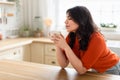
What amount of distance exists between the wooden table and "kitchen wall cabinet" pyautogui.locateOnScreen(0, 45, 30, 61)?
3.75 ft

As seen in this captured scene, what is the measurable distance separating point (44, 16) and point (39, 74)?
2467 millimetres

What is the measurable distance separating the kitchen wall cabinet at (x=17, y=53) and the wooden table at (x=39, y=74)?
114 cm

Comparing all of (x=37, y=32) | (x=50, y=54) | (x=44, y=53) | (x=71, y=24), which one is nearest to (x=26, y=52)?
(x=44, y=53)

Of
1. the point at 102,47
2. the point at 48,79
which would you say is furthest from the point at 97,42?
the point at 48,79

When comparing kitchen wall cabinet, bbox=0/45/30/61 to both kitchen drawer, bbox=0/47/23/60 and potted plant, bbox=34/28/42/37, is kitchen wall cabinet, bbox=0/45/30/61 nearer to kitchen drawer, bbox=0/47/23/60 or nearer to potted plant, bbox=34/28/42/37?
kitchen drawer, bbox=0/47/23/60

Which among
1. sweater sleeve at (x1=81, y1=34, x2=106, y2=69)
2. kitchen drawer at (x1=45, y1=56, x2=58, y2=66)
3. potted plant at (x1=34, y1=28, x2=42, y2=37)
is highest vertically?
sweater sleeve at (x1=81, y1=34, x2=106, y2=69)

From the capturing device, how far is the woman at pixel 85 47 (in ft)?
4.47

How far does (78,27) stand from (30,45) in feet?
6.36

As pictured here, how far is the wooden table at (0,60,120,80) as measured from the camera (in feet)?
4.04

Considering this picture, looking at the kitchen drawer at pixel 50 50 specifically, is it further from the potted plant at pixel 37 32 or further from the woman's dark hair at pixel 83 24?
the woman's dark hair at pixel 83 24

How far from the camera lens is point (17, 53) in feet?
9.57

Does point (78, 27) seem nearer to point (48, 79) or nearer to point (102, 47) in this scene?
point (102, 47)

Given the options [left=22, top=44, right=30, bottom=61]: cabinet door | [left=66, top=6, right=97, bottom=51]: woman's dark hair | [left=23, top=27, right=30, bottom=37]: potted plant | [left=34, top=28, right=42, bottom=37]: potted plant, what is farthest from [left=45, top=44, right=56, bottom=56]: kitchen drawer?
[left=66, top=6, right=97, bottom=51]: woman's dark hair

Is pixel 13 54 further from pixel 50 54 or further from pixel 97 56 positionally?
pixel 97 56
